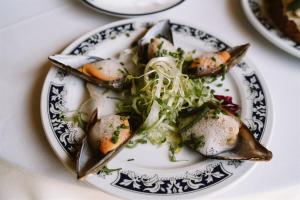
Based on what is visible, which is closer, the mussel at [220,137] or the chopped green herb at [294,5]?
the mussel at [220,137]

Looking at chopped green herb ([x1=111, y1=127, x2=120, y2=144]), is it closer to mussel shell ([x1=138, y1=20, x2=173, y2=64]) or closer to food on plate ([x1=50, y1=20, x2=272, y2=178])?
food on plate ([x1=50, y1=20, x2=272, y2=178])

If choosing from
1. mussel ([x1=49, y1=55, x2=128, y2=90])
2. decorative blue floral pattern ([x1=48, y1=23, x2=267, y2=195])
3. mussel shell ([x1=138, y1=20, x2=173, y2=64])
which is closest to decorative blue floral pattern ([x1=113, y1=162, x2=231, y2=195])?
decorative blue floral pattern ([x1=48, y1=23, x2=267, y2=195])

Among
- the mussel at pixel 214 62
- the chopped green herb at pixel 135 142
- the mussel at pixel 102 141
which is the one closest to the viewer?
the mussel at pixel 102 141

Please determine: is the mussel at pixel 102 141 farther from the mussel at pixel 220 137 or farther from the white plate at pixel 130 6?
the white plate at pixel 130 6

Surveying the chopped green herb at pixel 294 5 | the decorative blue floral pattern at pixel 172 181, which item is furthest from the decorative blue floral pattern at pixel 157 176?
the chopped green herb at pixel 294 5

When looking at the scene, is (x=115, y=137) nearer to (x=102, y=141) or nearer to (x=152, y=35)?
(x=102, y=141)

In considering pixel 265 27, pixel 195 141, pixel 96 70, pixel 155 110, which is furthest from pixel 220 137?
pixel 265 27
